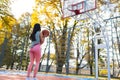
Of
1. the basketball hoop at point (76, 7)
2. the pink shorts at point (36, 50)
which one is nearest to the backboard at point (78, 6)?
the basketball hoop at point (76, 7)

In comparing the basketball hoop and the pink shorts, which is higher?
the basketball hoop

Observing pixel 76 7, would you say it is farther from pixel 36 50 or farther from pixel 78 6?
pixel 36 50

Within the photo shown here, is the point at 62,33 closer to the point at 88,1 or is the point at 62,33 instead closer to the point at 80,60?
the point at 80,60

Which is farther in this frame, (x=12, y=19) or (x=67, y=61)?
(x=12, y=19)

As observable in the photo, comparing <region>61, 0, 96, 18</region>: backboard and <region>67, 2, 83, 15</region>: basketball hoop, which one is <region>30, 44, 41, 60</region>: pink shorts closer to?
<region>61, 0, 96, 18</region>: backboard

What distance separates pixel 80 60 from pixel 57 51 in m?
2.00

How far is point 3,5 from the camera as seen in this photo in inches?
627

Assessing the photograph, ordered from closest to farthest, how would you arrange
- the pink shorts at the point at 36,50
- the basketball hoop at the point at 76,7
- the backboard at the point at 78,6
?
the pink shorts at the point at 36,50 → the backboard at the point at 78,6 → the basketball hoop at the point at 76,7

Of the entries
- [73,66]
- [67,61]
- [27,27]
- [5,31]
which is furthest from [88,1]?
[27,27]

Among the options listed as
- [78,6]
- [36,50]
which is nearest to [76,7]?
[78,6]

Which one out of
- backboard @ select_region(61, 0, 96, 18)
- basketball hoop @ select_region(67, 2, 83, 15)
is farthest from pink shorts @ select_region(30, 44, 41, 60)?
basketball hoop @ select_region(67, 2, 83, 15)

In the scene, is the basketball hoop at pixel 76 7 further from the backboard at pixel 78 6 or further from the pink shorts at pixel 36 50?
the pink shorts at pixel 36 50

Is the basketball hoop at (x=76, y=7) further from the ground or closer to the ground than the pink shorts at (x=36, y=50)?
further from the ground

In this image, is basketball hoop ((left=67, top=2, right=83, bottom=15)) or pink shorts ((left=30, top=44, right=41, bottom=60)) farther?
basketball hoop ((left=67, top=2, right=83, bottom=15))
